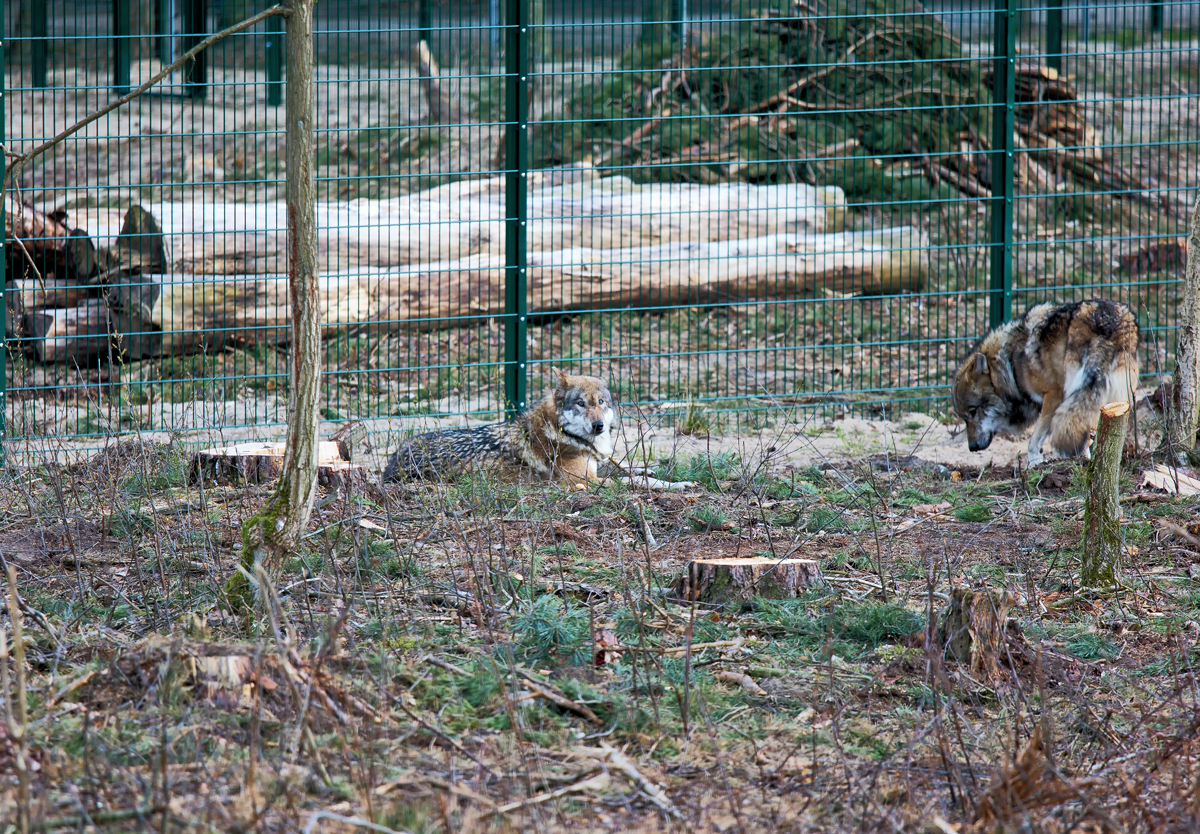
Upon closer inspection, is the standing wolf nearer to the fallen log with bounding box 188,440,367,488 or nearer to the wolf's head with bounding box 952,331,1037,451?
the wolf's head with bounding box 952,331,1037,451

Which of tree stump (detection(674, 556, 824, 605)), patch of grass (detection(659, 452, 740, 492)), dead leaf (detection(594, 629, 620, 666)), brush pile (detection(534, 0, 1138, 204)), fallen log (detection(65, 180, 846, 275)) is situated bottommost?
dead leaf (detection(594, 629, 620, 666))

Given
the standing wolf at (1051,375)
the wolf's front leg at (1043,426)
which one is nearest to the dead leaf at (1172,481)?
the standing wolf at (1051,375)

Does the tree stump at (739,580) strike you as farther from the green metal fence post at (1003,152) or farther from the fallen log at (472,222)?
the fallen log at (472,222)

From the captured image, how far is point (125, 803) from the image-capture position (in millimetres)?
2883

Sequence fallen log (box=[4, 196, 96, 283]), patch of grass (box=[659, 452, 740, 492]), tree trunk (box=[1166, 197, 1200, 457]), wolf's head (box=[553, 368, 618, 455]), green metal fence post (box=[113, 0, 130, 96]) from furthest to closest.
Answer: green metal fence post (box=[113, 0, 130, 96])
fallen log (box=[4, 196, 96, 283])
wolf's head (box=[553, 368, 618, 455])
patch of grass (box=[659, 452, 740, 492])
tree trunk (box=[1166, 197, 1200, 457])

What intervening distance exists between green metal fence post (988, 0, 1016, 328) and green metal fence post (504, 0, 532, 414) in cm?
328

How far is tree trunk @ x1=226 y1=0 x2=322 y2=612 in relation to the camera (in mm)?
3955

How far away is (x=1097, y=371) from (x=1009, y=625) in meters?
3.69

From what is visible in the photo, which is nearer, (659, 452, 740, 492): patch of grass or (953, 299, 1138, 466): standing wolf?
(659, 452, 740, 492): patch of grass

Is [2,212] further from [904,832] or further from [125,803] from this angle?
[904,832]

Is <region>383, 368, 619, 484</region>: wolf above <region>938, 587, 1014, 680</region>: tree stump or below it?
above

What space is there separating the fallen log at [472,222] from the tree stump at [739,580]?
16.5 feet

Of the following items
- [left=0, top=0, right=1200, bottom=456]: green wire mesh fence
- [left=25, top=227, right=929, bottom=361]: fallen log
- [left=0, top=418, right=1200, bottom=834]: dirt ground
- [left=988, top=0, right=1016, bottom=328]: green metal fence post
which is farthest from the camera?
[left=25, top=227, right=929, bottom=361]: fallen log

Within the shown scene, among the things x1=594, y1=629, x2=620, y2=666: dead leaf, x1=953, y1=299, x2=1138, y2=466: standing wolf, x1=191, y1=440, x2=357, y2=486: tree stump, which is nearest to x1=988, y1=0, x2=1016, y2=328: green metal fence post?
x1=953, y1=299, x2=1138, y2=466: standing wolf
